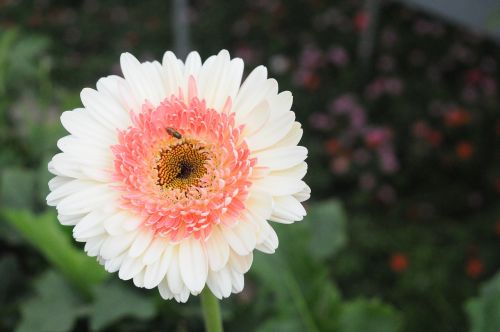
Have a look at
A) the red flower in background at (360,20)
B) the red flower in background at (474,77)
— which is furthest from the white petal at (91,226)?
the red flower in background at (360,20)

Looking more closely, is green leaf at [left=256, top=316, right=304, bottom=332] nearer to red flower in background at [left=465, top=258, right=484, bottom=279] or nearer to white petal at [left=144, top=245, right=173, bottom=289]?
white petal at [left=144, top=245, right=173, bottom=289]

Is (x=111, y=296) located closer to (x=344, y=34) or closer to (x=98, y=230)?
(x=98, y=230)

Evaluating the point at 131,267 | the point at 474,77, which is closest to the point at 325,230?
the point at 131,267

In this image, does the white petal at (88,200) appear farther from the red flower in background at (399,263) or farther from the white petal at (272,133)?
the red flower in background at (399,263)

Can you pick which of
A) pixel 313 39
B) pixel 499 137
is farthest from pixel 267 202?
pixel 313 39

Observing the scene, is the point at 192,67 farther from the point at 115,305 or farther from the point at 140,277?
the point at 115,305

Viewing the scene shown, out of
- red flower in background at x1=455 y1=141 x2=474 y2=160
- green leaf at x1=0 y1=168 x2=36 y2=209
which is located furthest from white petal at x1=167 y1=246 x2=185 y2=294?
red flower in background at x1=455 y1=141 x2=474 y2=160
